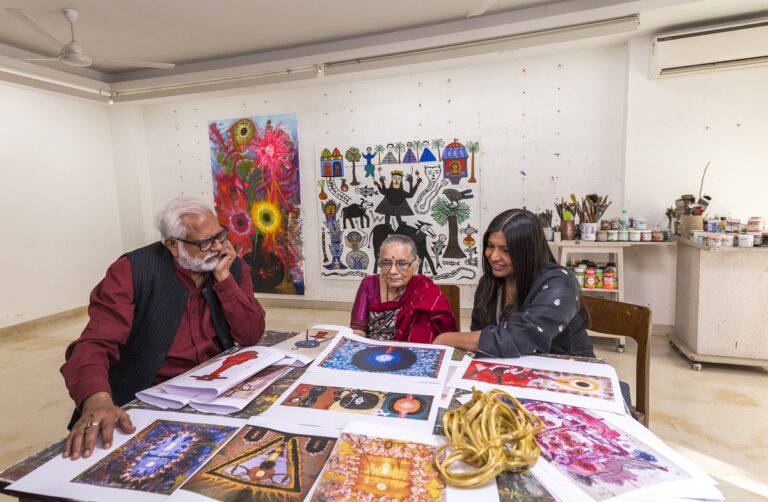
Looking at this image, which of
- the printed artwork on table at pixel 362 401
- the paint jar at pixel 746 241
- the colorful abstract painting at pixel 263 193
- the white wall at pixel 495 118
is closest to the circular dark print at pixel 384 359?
the printed artwork on table at pixel 362 401

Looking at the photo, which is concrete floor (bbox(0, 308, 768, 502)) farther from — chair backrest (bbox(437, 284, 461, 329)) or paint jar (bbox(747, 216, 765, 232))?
chair backrest (bbox(437, 284, 461, 329))

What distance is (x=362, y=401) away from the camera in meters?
1.04

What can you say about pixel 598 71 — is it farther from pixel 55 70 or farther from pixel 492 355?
pixel 55 70

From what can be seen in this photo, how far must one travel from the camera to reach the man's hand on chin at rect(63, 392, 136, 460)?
34.9 inches

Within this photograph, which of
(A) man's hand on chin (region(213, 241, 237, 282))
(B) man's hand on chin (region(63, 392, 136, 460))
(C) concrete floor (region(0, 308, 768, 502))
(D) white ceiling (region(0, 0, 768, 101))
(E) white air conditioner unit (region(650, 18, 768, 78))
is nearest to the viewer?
(B) man's hand on chin (region(63, 392, 136, 460))

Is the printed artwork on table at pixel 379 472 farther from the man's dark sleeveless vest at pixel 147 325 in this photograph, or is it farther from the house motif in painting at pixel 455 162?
the house motif in painting at pixel 455 162

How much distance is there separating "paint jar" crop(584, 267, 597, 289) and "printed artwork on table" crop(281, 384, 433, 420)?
291cm

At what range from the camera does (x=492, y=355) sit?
52.1 inches

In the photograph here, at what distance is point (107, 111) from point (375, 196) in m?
3.66

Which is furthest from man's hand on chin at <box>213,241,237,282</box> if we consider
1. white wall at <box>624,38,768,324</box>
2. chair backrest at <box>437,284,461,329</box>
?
white wall at <box>624,38,768,324</box>

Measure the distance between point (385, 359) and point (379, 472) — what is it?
53 centimetres

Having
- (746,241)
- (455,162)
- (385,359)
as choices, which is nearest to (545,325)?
(385,359)

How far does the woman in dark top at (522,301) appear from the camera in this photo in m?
1.36

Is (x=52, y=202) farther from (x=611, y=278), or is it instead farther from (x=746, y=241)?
(x=746, y=241)
